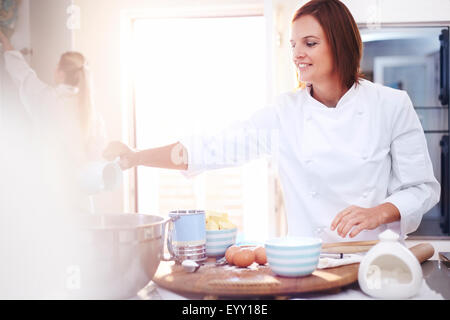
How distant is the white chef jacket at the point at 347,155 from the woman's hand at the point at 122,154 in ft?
0.38

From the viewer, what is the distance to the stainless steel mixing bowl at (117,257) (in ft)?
1.79

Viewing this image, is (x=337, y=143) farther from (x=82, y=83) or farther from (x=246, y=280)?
(x=82, y=83)

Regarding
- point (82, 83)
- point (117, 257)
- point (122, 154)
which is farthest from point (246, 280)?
point (82, 83)

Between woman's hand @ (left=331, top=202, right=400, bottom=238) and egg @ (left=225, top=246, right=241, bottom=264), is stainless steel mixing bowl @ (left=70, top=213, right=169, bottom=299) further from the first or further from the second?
woman's hand @ (left=331, top=202, right=400, bottom=238)

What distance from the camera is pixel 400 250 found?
0.56 m

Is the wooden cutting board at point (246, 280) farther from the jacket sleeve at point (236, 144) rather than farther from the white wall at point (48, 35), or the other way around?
the white wall at point (48, 35)

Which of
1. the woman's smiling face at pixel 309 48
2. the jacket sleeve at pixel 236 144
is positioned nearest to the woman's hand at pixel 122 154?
the jacket sleeve at pixel 236 144

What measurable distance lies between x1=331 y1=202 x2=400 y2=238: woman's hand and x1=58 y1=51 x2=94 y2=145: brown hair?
0.45 m

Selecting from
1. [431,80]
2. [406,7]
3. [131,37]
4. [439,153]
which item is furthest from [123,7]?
[431,80]

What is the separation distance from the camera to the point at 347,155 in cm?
87

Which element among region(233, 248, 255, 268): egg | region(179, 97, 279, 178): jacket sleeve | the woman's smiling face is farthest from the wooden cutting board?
the woman's smiling face

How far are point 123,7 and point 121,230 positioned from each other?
46cm

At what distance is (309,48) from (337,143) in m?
0.19
